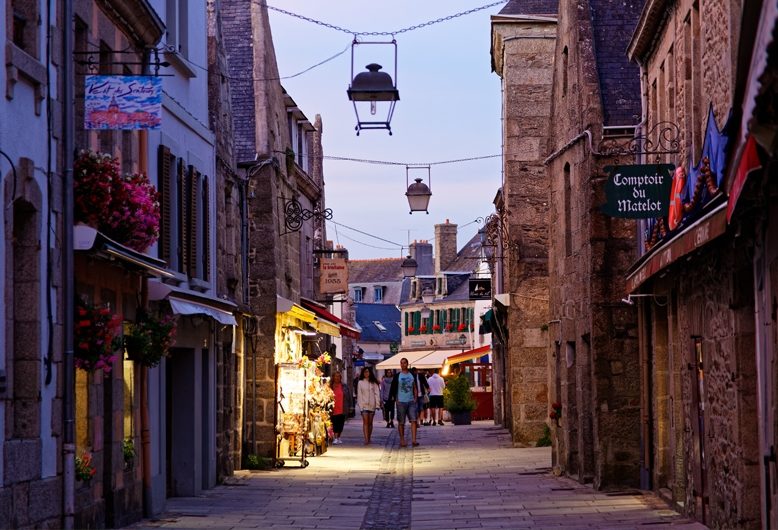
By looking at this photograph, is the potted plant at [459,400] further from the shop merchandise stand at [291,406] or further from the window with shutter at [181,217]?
the window with shutter at [181,217]

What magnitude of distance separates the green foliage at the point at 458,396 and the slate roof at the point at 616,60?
2232 cm

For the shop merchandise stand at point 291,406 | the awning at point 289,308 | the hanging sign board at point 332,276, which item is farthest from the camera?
the hanging sign board at point 332,276

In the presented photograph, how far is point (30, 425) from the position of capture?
11852 mm

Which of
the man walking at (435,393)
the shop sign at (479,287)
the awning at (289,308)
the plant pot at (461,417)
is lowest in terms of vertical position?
the plant pot at (461,417)

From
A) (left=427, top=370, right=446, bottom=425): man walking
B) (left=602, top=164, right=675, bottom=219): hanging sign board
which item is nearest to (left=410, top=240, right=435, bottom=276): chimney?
(left=427, top=370, right=446, bottom=425): man walking

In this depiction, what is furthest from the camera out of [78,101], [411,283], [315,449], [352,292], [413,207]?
[352,292]

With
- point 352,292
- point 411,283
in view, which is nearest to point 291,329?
point 411,283

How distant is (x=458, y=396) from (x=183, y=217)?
85.9ft

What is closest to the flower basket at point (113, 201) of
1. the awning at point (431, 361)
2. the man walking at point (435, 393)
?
the man walking at point (435, 393)

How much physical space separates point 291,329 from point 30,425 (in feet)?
56.2

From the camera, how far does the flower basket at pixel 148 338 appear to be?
51.6 feet

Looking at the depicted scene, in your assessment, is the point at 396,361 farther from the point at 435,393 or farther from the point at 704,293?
the point at 704,293

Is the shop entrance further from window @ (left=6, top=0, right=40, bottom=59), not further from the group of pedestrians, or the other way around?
the group of pedestrians

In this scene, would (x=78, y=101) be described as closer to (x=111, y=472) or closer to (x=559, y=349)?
(x=111, y=472)
